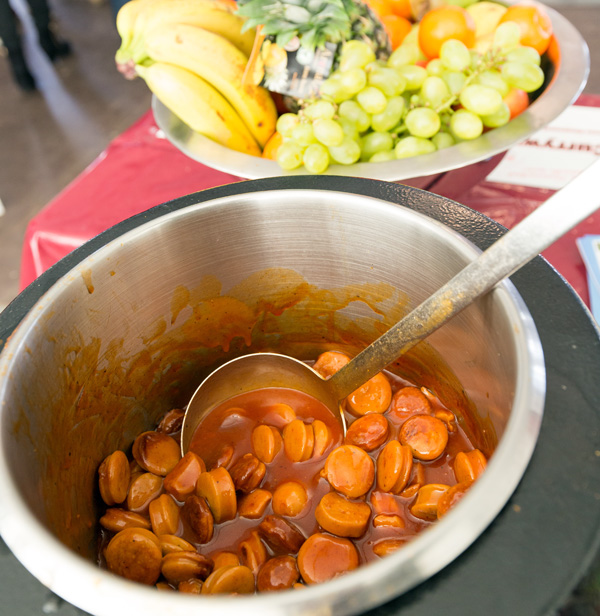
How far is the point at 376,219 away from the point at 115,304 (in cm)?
35

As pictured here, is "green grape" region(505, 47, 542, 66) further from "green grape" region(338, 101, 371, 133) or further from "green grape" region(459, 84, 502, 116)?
"green grape" region(338, 101, 371, 133)

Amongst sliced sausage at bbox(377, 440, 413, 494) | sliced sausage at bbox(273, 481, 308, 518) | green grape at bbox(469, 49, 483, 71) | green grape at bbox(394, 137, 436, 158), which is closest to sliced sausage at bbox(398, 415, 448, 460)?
sliced sausage at bbox(377, 440, 413, 494)

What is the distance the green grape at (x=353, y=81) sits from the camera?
0.90 m

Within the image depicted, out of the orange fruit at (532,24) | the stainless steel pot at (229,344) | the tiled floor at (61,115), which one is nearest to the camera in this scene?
the stainless steel pot at (229,344)

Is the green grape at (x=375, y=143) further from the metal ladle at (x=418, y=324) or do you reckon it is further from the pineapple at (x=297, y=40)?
the metal ladle at (x=418, y=324)

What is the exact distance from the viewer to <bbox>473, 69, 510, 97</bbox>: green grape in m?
0.92

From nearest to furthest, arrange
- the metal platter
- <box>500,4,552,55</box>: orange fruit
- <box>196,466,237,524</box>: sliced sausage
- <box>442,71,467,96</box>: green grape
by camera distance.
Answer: <box>196,466,237,524</box>: sliced sausage < the metal platter < <box>442,71,467,96</box>: green grape < <box>500,4,552,55</box>: orange fruit

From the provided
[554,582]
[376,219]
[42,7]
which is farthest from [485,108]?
[42,7]

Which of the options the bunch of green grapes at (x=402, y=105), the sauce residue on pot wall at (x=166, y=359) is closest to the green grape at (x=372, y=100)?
the bunch of green grapes at (x=402, y=105)

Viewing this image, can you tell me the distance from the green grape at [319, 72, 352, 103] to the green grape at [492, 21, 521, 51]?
34cm

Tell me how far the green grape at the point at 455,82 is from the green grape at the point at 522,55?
115 mm

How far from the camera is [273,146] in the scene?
103cm

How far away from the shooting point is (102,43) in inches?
139

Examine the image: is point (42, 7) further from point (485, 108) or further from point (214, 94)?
point (485, 108)
